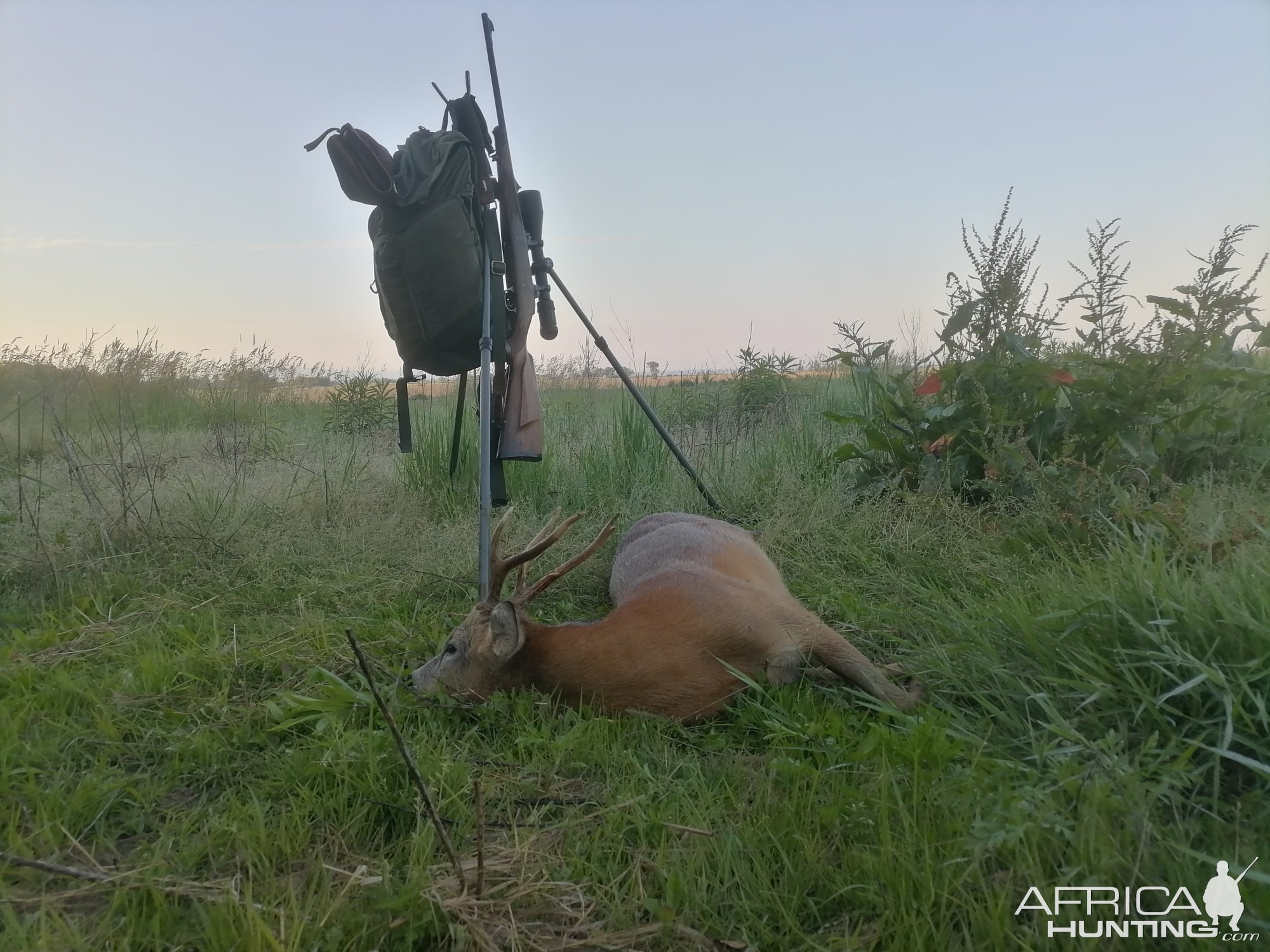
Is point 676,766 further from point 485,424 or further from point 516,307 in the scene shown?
point 516,307

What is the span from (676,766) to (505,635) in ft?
2.30

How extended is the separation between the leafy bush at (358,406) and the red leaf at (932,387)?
18.8 feet

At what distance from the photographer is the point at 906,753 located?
1.82 m

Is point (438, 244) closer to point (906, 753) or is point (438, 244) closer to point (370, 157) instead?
point (370, 157)

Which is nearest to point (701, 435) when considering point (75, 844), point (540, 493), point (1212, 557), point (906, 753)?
point (540, 493)

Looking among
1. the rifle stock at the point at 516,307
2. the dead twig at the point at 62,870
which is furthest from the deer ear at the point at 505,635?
the rifle stock at the point at 516,307

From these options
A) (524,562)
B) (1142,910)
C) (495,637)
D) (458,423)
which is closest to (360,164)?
(458,423)

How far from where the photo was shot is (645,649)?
7.98 ft

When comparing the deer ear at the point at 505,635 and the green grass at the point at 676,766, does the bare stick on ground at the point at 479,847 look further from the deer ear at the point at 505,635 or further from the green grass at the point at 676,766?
the deer ear at the point at 505,635

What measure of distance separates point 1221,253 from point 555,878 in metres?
3.66

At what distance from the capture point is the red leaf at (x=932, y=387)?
4023 mm

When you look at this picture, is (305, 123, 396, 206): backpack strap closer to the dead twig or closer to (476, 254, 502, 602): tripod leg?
(476, 254, 502, 602): tripod leg

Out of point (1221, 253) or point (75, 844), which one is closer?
point (75, 844)

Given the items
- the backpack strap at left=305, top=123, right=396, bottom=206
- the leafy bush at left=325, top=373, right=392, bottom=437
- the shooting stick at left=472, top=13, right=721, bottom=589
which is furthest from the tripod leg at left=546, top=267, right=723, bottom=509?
the leafy bush at left=325, top=373, right=392, bottom=437
